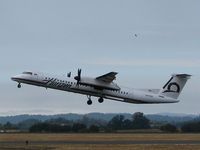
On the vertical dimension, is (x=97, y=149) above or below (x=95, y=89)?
below

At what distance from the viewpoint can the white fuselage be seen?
76.0 meters

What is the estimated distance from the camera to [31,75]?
76.1 m

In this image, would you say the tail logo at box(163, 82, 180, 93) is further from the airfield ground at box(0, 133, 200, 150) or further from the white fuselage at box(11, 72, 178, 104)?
the airfield ground at box(0, 133, 200, 150)

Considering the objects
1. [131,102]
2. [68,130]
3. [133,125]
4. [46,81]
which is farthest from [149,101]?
[133,125]

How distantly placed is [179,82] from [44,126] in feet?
221

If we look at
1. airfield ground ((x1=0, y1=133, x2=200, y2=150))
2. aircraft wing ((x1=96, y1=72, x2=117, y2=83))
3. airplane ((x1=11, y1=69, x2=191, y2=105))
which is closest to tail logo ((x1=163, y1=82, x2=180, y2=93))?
airplane ((x1=11, y1=69, x2=191, y2=105))

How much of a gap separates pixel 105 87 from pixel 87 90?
263 cm

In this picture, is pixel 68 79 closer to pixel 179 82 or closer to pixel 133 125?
pixel 179 82

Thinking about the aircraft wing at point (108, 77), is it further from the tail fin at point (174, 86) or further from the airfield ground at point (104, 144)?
the airfield ground at point (104, 144)

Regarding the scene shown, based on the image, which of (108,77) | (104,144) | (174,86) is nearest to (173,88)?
(174,86)

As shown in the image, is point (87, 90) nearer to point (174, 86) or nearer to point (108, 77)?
point (108, 77)

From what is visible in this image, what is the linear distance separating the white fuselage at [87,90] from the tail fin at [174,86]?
1.12m

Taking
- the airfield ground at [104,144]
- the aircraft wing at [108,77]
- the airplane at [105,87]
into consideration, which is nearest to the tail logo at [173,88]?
the airplane at [105,87]

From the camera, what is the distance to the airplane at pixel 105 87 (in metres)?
76.1
